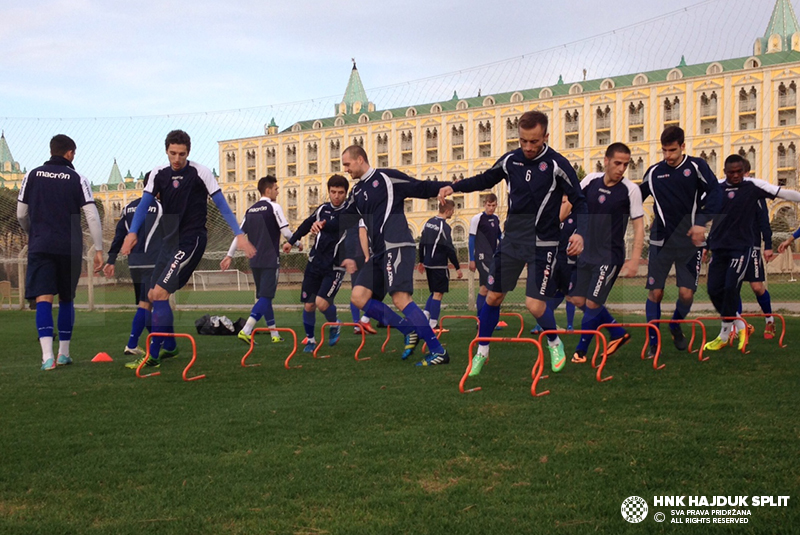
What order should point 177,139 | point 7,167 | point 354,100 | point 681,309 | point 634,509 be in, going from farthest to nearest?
point 354,100 < point 7,167 < point 681,309 < point 177,139 < point 634,509

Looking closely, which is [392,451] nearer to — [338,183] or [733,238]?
[733,238]

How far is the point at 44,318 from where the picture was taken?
7465 millimetres

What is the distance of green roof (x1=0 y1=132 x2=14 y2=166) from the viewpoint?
72.4 ft

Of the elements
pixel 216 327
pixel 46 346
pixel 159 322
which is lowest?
pixel 216 327

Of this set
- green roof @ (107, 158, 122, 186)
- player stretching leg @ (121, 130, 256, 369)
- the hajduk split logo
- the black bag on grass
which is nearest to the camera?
the hajduk split logo

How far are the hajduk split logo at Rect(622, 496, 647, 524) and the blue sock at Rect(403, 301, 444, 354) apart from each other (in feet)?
14.2

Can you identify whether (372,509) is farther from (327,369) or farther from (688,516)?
(327,369)

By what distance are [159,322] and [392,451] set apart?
4316mm

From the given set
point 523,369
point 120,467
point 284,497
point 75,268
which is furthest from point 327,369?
point 284,497

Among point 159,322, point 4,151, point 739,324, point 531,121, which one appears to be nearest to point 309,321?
point 159,322

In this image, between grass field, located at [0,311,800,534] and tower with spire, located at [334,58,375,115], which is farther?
tower with spire, located at [334,58,375,115]

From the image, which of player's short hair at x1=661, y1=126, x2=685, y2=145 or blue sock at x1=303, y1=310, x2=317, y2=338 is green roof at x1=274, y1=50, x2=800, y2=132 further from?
player's short hair at x1=661, y1=126, x2=685, y2=145

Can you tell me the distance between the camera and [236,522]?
2873 millimetres

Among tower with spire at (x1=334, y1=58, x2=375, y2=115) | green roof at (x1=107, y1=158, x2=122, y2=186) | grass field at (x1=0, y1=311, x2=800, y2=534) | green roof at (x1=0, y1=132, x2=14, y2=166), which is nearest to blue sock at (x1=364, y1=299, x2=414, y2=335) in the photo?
grass field at (x1=0, y1=311, x2=800, y2=534)
